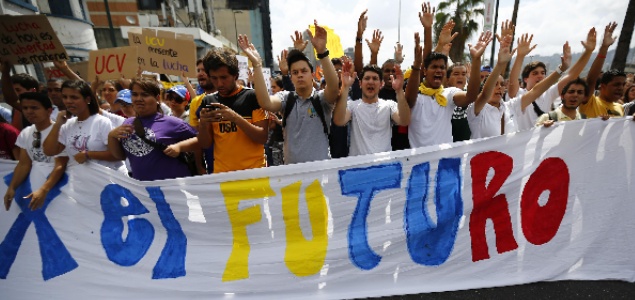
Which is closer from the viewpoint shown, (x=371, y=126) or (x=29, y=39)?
(x=371, y=126)

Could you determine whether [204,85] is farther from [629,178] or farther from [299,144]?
[629,178]

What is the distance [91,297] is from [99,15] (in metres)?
34.9

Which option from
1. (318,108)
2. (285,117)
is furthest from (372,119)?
(285,117)

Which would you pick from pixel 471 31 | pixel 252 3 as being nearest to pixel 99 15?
pixel 252 3

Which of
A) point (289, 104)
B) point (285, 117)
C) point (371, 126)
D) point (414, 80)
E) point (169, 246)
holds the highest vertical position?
point (414, 80)

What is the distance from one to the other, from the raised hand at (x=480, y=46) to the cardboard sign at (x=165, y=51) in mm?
3473

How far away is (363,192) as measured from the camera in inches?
94.9

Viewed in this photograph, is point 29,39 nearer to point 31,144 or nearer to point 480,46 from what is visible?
point 31,144

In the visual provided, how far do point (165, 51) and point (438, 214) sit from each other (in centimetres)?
410

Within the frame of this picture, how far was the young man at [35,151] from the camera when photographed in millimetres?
2477

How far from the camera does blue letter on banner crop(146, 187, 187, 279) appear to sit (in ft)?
7.88

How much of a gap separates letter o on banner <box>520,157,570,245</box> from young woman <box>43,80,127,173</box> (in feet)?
10.8

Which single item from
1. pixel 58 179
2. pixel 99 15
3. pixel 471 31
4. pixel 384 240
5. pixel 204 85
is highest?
pixel 99 15

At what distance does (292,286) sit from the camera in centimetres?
240
